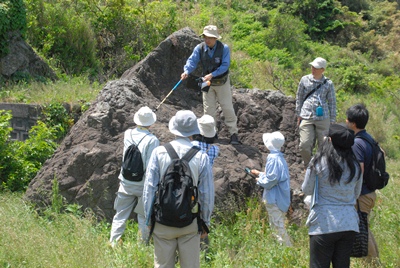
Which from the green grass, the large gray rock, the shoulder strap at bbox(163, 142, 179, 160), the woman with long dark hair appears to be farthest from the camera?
the green grass

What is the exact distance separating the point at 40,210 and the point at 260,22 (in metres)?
17.7

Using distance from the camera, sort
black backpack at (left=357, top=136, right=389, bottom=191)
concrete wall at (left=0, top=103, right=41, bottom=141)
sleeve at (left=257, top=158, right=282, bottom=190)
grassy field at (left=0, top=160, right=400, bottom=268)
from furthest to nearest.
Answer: concrete wall at (left=0, top=103, right=41, bottom=141) < sleeve at (left=257, top=158, right=282, bottom=190) < grassy field at (left=0, top=160, right=400, bottom=268) < black backpack at (left=357, top=136, right=389, bottom=191)

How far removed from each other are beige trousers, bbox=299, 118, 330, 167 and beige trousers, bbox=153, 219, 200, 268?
4.17 meters

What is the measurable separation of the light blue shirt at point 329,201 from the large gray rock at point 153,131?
8.79 feet

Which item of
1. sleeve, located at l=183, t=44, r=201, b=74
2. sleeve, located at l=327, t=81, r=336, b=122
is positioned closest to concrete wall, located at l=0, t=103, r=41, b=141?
sleeve, located at l=183, t=44, r=201, b=74

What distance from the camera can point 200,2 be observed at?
24.8 meters

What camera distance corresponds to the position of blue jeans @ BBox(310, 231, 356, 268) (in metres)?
5.16

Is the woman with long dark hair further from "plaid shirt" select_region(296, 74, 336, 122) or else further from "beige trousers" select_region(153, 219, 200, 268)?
"plaid shirt" select_region(296, 74, 336, 122)

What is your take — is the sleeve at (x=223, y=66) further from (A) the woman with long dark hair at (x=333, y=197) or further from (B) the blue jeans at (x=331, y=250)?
(B) the blue jeans at (x=331, y=250)

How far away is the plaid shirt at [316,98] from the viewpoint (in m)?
8.70

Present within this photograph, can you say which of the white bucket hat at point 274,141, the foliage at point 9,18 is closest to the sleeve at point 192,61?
the white bucket hat at point 274,141

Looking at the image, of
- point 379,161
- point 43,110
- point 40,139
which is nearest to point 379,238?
point 379,161

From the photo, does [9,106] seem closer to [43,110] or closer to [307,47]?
[43,110]

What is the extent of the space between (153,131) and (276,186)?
7.01 ft
